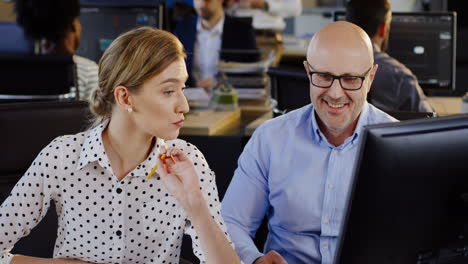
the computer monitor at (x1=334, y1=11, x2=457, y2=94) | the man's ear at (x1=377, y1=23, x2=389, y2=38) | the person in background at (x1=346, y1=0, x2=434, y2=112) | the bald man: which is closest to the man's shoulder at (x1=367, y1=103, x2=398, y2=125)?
the bald man

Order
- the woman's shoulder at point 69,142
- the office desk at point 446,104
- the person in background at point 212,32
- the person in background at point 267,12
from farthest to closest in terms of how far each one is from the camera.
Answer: the person in background at point 267,12 → the person in background at point 212,32 → the office desk at point 446,104 → the woman's shoulder at point 69,142

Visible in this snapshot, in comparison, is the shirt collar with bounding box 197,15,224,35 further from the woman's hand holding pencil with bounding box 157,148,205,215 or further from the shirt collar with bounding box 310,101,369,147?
the woman's hand holding pencil with bounding box 157,148,205,215

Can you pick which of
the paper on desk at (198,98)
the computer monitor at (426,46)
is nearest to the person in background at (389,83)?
the computer monitor at (426,46)

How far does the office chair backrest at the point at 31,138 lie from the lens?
2.16 m

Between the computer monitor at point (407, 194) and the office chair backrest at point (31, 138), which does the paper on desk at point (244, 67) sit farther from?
the computer monitor at point (407, 194)

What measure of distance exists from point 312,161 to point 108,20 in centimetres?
325

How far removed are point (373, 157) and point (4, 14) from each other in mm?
7543

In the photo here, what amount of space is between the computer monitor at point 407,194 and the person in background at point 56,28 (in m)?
3.52

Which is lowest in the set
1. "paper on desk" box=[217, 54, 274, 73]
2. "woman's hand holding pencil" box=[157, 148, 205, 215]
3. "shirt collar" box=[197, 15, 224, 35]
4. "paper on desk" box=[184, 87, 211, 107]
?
"paper on desk" box=[184, 87, 211, 107]

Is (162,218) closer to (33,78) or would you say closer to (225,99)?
(33,78)

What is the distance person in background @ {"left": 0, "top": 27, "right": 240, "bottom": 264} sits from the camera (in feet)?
6.09

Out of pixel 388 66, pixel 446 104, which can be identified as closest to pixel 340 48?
pixel 388 66

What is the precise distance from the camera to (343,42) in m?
2.09

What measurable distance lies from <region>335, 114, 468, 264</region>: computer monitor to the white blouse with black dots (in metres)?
0.63
